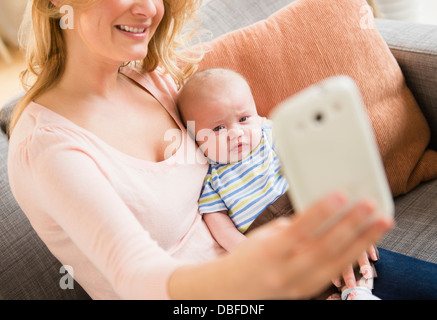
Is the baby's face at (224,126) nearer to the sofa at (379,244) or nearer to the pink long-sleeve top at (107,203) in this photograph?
the pink long-sleeve top at (107,203)

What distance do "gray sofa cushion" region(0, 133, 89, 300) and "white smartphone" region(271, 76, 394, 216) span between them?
2.57 feet

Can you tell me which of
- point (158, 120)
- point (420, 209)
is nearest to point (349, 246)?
point (158, 120)

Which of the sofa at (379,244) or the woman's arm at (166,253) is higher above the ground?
the woman's arm at (166,253)

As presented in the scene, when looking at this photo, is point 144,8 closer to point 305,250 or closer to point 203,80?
point 203,80

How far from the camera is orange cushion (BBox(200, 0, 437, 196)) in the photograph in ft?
4.22

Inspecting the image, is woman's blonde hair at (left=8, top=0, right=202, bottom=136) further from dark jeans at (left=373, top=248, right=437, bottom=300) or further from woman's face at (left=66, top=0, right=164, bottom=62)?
dark jeans at (left=373, top=248, right=437, bottom=300)

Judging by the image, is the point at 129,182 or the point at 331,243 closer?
the point at 331,243

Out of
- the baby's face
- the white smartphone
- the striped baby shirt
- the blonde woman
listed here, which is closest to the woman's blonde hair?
the blonde woman

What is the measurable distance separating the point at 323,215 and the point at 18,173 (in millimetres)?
651

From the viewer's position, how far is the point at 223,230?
3.56 ft

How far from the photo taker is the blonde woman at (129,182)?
50 centimetres

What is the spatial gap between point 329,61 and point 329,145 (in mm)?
861

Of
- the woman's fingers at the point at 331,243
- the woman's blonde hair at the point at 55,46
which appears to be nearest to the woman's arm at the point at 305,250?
the woman's fingers at the point at 331,243

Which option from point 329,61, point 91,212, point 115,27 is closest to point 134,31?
point 115,27
